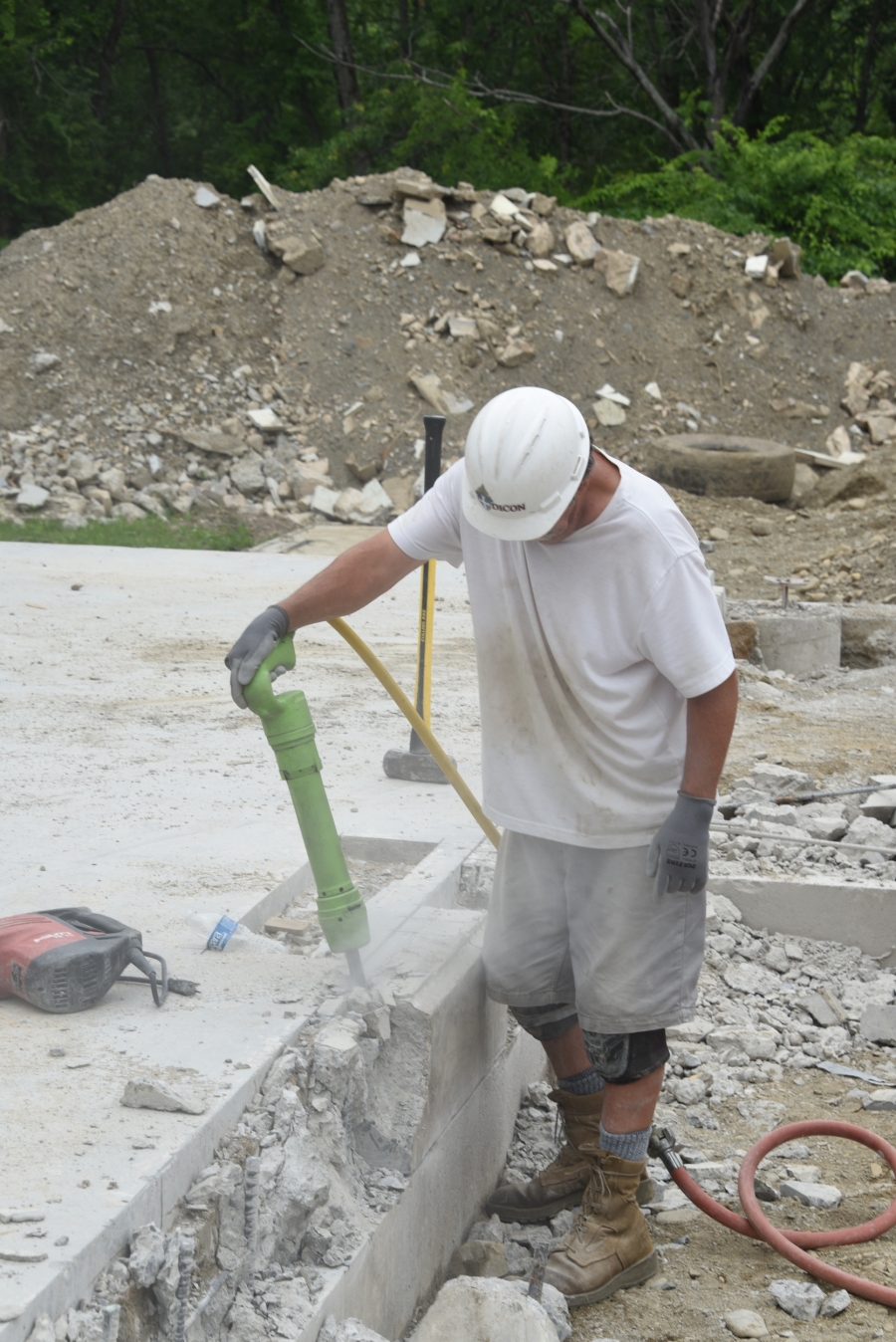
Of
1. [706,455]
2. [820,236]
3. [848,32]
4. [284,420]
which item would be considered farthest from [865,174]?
[284,420]

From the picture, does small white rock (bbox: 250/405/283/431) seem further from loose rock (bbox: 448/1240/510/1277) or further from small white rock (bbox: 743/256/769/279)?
loose rock (bbox: 448/1240/510/1277)

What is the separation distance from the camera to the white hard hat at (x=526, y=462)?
239cm

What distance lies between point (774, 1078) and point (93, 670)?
3.83m

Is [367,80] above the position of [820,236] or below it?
above

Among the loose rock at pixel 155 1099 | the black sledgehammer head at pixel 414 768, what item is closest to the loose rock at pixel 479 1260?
the loose rock at pixel 155 1099

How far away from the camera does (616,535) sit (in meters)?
2.46

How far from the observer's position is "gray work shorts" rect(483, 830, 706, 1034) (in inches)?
105

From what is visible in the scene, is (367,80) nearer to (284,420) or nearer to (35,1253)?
(284,420)

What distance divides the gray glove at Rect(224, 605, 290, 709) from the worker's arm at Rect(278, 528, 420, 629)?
0.22 ft

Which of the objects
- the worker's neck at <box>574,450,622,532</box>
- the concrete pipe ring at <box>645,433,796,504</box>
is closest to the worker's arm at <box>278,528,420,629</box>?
the worker's neck at <box>574,450,622,532</box>

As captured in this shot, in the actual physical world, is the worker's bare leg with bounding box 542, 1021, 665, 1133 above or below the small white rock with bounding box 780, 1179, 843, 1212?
above

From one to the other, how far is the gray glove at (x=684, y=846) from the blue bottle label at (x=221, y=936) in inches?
43.8

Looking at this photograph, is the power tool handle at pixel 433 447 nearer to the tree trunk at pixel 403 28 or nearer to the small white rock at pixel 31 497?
the small white rock at pixel 31 497

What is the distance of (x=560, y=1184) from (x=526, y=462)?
188 cm
